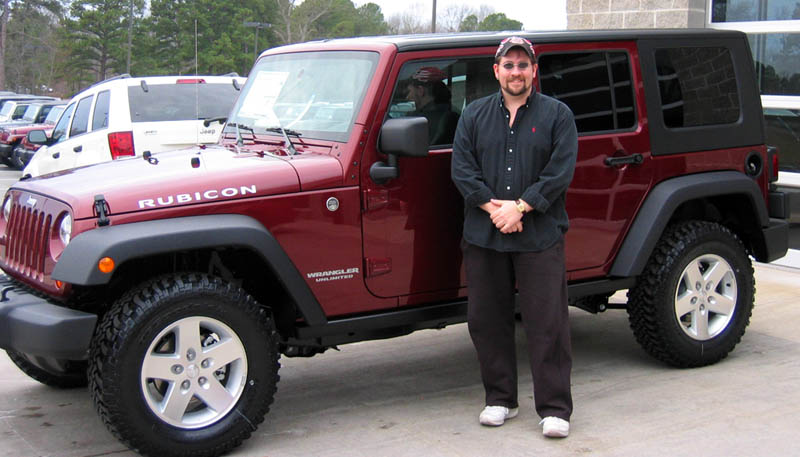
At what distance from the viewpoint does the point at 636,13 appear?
10195 mm

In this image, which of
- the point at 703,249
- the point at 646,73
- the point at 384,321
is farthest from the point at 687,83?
the point at 384,321

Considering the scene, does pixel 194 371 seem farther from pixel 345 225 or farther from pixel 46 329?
pixel 345 225

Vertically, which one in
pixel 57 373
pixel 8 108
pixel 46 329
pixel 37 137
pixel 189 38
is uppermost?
pixel 189 38

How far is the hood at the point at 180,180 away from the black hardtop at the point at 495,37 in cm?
74

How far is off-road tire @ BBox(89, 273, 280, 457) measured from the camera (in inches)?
157

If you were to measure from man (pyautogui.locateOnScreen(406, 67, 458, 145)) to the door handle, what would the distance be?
93 cm

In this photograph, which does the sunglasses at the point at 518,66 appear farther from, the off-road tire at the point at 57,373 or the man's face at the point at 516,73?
the off-road tire at the point at 57,373

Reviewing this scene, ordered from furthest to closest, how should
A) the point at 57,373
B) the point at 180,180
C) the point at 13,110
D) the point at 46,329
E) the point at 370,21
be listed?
the point at 370,21
the point at 13,110
the point at 57,373
the point at 180,180
the point at 46,329

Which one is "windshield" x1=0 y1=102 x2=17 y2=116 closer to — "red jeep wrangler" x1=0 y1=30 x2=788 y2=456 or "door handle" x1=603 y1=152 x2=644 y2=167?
"red jeep wrangler" x1=0 y1=30 x2=788 y2=456

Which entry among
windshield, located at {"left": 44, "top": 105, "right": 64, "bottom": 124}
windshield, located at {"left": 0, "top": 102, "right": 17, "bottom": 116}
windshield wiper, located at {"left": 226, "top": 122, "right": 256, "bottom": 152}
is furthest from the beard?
windshield, located at {"left": 0, "top": 102, "right": 17, "bottom": 116}

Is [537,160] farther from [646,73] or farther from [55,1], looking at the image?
[55,1]

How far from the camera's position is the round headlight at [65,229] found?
4113 millimetres

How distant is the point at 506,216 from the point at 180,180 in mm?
1522

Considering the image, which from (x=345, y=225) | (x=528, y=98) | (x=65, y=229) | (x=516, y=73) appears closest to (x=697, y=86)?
(x=528, y=98)
